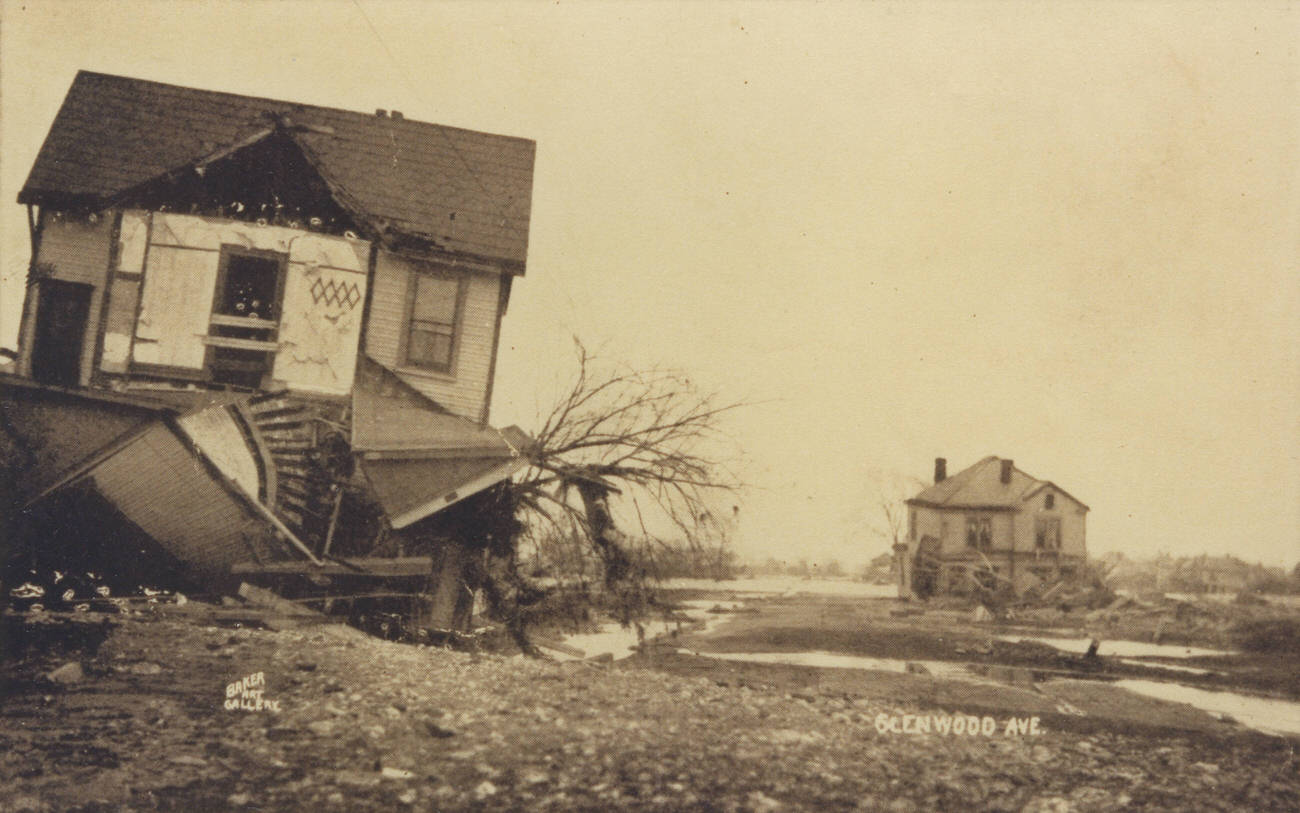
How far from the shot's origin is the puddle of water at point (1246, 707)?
15.1 ft

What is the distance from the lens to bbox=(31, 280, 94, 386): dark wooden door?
438cm

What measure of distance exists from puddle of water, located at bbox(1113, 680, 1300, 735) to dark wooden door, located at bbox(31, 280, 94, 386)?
611cm

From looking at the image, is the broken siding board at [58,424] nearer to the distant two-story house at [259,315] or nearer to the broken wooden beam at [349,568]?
the distant two-story house at [259,315]

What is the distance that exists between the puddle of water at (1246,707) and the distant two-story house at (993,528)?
905 mm

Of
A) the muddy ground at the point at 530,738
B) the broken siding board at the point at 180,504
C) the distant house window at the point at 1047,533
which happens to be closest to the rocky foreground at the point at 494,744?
the muddy ground at the point at 530,738

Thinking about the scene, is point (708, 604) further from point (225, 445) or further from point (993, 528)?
point (225, 445)

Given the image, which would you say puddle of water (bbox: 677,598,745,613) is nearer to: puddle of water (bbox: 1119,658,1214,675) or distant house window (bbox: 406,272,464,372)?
distant house window (bbox: 406,272,464,372)

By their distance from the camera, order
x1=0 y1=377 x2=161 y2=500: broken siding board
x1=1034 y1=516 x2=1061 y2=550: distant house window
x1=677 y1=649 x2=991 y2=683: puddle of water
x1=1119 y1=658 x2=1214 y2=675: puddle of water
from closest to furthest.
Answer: x1=0 y1=377 x2=161 y2=500: broken siding board < x1=677 y1=649 x2=991 y2=683: puddle of water < x1=1034 y1=516 x2=1061 y2=550: distant house window < x1=1119 y1=658 x2=1214 y2=675: puddle of water

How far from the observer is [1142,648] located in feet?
18.0

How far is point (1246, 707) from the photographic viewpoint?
468 centimetres

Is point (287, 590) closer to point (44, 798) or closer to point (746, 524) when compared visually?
point (44, 798)

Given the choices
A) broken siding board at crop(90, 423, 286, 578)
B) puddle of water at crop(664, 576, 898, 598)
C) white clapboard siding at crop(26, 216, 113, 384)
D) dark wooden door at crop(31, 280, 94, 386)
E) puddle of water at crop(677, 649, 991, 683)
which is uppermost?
white clapboard siding at crop(26, 216, 113, 384)

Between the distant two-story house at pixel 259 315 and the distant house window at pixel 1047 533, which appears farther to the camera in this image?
the distant house window at pixel 1047 533

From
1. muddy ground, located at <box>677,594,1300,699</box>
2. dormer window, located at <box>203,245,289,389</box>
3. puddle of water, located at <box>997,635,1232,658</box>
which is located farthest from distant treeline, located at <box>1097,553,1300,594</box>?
dormer window, located at <box>203,245,289,389</box>
